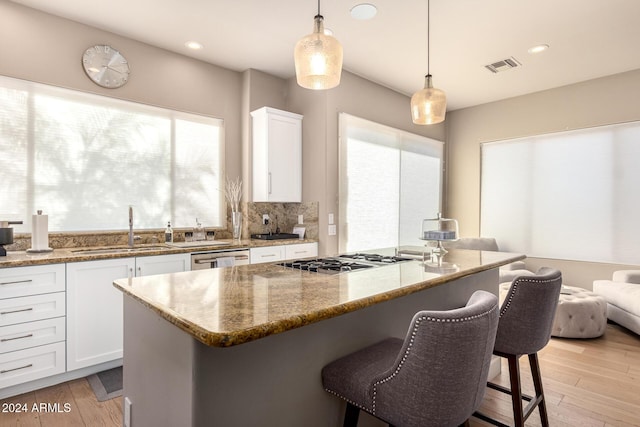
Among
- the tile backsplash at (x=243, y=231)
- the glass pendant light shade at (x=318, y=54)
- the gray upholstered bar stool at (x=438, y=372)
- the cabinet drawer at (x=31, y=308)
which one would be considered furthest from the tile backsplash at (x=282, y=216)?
the gray upholstered bar stool at (x=438, y=372)

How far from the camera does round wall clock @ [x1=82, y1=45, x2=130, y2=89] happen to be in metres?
3.20

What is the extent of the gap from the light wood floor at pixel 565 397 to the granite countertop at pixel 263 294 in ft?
3.76

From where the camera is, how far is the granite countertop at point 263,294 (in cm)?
100

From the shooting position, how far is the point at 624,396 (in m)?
2.48

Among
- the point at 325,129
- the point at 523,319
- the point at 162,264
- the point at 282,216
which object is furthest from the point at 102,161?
the point at 523,319

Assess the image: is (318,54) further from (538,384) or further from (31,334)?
(31,334)

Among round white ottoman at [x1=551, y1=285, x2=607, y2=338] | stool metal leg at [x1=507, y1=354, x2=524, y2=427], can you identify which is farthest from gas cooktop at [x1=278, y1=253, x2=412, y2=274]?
round white ottoman at [x1=551, y1=285, x2=607, y2=338]

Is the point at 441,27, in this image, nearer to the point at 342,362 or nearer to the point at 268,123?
the point at 268,123

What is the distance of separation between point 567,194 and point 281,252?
3.85 metres

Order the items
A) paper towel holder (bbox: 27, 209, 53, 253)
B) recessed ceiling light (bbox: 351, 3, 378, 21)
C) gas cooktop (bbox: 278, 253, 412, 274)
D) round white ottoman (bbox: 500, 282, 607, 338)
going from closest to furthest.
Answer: gas cooktop (bbox: 278, 253, 412, 274), paper towel holder (bbox: 27, 209, 53, 253), recessed ceiling light (bbox: 351, 3, 378, 21), round white ottoman (bbox: 500, 282, 607, 338)

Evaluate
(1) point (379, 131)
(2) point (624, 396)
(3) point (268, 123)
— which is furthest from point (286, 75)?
(2) point (624, 396)

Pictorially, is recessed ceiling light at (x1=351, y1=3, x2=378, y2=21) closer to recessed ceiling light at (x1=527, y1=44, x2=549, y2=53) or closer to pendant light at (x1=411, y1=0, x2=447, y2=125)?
pendant light at (x1=411, y1=0, x2=447, y2=125)

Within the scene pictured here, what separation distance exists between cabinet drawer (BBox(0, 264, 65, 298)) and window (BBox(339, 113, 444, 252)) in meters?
2.69

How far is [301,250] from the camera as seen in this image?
13.2 feet
